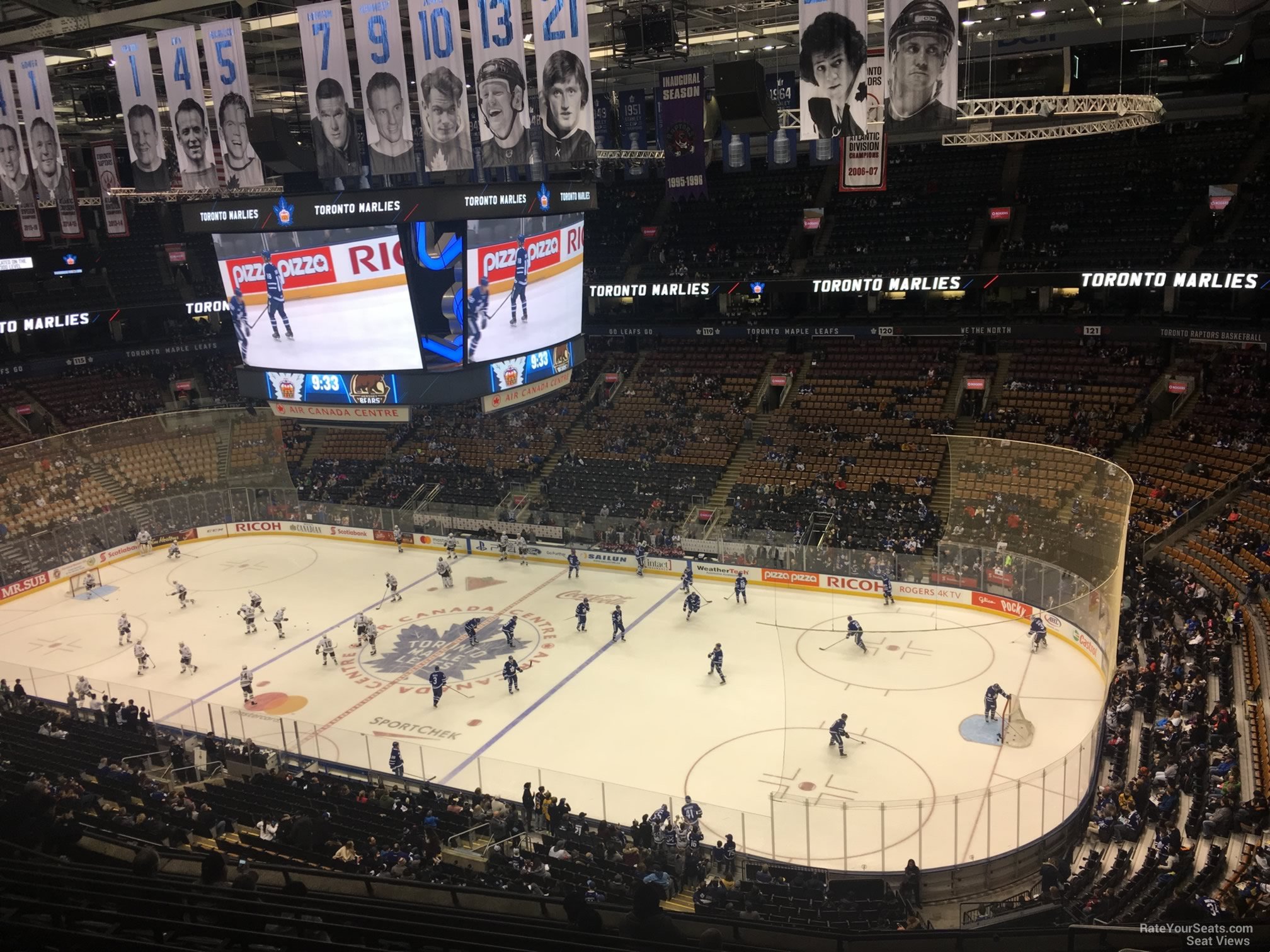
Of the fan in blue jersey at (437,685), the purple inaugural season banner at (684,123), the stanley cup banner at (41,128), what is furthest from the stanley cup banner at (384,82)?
the fan in blue jersey at (437,685)

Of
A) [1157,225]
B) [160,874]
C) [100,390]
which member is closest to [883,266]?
[1157,225]

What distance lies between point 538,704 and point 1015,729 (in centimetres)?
1057

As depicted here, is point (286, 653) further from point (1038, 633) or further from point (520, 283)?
point (1038, 633)

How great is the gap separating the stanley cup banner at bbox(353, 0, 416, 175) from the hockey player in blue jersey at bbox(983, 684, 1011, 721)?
1662 centimetres

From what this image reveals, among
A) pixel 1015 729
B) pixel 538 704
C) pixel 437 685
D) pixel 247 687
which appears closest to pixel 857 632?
pixel 1015 729

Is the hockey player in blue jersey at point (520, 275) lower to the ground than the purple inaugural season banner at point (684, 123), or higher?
lower

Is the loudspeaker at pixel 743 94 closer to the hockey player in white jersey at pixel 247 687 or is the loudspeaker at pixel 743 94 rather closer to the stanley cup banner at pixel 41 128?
the stanley cup banner at pixel 41 128

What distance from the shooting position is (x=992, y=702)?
21.2 meters

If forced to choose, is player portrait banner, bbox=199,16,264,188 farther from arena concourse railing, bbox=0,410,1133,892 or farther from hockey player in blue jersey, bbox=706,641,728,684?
hockey player in blue jersey, bbox=706,641,728,684

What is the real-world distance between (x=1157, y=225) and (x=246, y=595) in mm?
32271

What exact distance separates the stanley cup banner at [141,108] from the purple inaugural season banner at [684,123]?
12.0 m

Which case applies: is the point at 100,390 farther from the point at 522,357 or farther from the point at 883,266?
the point at 883,266

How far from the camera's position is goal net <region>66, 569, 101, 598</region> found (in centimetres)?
3350

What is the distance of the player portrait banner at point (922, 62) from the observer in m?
17.3
